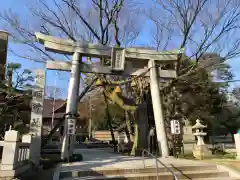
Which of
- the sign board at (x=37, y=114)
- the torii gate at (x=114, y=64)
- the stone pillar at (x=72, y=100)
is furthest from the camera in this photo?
the torii gate at (x=114, y=64)

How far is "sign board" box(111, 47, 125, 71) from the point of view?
11.5 meters

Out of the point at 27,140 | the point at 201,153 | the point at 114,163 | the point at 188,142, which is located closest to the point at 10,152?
the point at 27,140

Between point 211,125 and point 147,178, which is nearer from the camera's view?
point 147,178

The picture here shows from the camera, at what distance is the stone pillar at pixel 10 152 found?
617 centimetres

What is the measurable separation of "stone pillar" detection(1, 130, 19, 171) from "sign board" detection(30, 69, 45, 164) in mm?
2434

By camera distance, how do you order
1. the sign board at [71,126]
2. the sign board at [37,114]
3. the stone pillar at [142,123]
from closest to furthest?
the sign board at [37,114] < the sign board at [71,126] < the stone pillar at [142,123]

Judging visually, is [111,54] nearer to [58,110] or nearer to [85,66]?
[85,66]

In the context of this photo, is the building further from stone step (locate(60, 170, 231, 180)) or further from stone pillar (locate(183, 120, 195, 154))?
stone step (locate(60, 170, 231, 180))

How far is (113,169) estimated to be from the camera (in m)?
7.07

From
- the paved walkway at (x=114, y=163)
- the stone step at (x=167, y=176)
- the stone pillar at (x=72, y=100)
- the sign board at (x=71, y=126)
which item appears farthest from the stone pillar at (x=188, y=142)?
the sign board at (x=71, y=126)

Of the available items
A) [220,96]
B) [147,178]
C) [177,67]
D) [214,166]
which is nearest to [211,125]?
[220,96]

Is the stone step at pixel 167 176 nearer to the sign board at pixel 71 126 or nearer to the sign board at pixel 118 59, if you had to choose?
the sign board at pixel 71 126

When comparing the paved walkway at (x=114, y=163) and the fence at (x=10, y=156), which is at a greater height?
the fence at (x=10, y=156)

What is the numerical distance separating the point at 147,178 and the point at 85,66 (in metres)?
6.42
